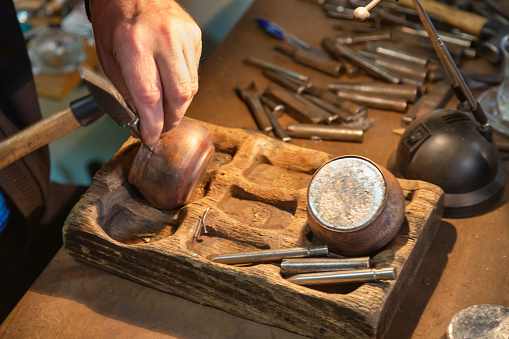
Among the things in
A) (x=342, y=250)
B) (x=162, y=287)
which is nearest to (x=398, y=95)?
(x=342, y=250)

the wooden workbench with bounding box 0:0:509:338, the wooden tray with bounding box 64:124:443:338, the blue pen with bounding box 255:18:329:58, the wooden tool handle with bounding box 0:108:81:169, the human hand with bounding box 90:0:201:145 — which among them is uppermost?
the human hand with bounding box 90:0:201:145

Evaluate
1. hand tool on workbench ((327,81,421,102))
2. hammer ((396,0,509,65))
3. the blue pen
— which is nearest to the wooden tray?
hand tool on workbench ((327,81,421,102))

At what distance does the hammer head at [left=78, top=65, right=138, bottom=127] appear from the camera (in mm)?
921

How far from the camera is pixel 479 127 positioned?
1310mm

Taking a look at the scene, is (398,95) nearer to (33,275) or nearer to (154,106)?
(154,106)

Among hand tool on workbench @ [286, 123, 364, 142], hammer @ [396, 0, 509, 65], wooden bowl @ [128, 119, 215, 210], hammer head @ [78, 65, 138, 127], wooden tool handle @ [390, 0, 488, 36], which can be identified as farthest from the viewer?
wooden tool handle @ [390, 0, 488, 36]

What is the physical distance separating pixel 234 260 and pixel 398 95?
0.93 metres

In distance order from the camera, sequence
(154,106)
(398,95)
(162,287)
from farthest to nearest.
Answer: (398,95) < (162,287) < (154,106)

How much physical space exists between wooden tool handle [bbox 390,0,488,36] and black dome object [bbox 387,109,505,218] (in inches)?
31.3

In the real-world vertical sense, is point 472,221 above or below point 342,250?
below

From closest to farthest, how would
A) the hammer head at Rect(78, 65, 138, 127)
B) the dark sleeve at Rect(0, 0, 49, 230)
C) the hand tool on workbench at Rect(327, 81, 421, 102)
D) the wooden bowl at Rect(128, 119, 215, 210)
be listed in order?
the hammer head at Rect(78, 65, 138, 127)
the wooden bowl at Rect(128, 119, 215, 210)
the dark sleeve at Rect(0, 0, 49, 230)
the hand tool on workbench at Rect(327, 81, 421, 102)

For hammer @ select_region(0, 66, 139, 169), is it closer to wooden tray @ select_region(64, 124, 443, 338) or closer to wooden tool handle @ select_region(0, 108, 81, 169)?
wooden tool handle @ select_region(0, 108, 81, 169)

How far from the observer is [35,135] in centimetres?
103

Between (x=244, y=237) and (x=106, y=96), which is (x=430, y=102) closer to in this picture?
Answer: (x=244, y=237)
